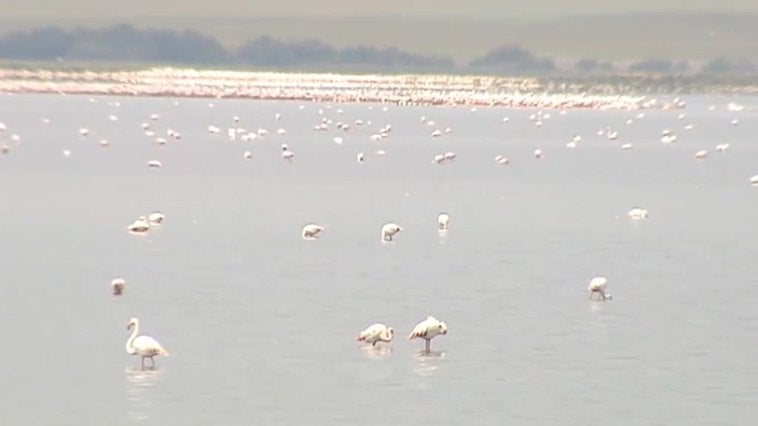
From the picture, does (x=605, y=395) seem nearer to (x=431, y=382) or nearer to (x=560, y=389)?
A: (x=560, y=389)

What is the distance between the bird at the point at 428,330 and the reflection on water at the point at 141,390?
1969 mm

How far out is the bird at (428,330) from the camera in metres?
13.9

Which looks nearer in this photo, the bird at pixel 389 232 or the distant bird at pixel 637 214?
the bird at pixel 389 232

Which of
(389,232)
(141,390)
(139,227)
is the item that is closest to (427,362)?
(141,390)

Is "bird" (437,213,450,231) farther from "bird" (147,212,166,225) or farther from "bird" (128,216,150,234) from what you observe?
"bird" (128,216,150,234)

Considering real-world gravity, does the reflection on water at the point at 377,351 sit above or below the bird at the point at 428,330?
below

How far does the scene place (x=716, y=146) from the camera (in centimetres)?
4981

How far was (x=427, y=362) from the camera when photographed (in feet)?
44.2

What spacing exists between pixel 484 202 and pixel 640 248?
6.49 m

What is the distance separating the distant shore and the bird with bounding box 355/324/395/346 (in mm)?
73147

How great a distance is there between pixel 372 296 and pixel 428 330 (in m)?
2.80

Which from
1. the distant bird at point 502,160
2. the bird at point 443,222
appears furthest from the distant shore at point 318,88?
the bird at point 443,222

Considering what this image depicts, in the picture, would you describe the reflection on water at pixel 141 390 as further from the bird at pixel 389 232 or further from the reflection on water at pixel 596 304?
the bird at pixel 389 232

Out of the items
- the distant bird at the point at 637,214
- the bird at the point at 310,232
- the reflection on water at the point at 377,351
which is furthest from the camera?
the distant bird at the point at 637,214
